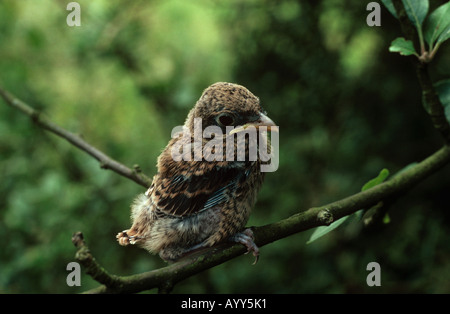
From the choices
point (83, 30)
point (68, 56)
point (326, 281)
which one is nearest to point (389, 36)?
point (326, 281)

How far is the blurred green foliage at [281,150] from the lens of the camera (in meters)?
2.33

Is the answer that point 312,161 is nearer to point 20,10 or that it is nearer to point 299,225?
point 299,225

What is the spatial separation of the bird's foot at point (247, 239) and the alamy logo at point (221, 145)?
25 centimetres

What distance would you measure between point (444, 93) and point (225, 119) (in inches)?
34.0

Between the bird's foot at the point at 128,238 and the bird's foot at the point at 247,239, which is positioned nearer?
the bird's foot at the point at 247,239

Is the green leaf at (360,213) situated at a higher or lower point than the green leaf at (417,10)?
lower

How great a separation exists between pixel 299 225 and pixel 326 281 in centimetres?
114

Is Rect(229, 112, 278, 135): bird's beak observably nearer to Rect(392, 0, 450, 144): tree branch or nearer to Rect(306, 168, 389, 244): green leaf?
Rect(306, 168, 389, 244): green leaf

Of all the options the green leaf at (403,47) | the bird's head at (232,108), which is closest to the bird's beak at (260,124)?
the bird's head at (232,108)

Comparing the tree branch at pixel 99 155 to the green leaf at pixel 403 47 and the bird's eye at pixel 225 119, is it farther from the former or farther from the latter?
the green leaf at pixel 403 47

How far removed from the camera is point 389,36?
2752 millimetres

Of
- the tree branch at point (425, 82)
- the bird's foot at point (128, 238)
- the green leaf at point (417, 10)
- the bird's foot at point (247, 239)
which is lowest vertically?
the bird's foot at point (247, 239)

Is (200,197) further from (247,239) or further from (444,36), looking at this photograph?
(444,36)

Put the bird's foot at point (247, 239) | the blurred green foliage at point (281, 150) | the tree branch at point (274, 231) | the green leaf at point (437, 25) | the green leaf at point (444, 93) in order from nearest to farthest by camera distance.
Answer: the tree branch at point (274, 231) < the bird's foot at point (247, 239) < the green leaf at point (437, 25) < the green leaf at point (444, 93) < the blurred green foliage at point (281, 150)
